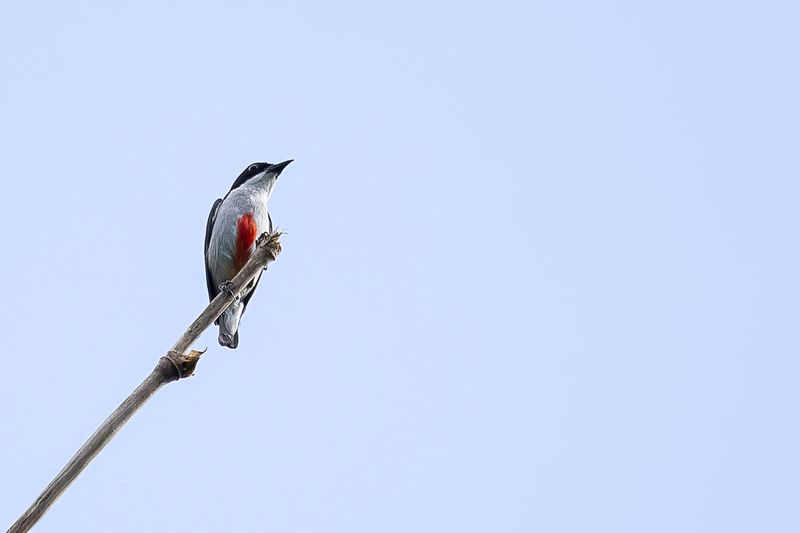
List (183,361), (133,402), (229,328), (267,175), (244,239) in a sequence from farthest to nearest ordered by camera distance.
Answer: (267,175) < (244,239) < (229,328) < (183,361) < (133,402)

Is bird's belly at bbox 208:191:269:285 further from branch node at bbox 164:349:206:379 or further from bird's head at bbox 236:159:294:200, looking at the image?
branch node at bbox 164:349:206:379

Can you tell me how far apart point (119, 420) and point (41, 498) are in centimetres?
39

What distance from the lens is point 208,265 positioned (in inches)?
376

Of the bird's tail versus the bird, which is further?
the bird

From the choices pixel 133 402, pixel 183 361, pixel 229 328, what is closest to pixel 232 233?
pixel 229 328

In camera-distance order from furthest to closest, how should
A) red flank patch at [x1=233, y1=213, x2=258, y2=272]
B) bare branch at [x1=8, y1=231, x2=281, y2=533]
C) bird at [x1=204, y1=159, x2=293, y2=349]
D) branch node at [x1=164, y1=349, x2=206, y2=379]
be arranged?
red flank patch at [x1=233, y1=213, x2=258, y2=272] → bird at [x1=204, y1=159, x2=293, y2=349] → branch node at [x1=164, y1=349, x2=206, y2=379] → bare branch at [x1=8, y1=231, x2=281, y2=533]

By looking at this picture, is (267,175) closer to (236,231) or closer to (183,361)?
(236,231)

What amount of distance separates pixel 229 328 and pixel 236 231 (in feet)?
3.51

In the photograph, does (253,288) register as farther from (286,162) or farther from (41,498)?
(41,498)

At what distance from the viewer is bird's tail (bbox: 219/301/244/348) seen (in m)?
8.42

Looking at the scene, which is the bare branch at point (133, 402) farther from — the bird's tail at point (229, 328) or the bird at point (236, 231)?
the bird at point (236, 231)

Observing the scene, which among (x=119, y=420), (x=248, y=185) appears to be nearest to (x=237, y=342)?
(x=248, y=185)

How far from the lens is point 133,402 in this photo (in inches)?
136

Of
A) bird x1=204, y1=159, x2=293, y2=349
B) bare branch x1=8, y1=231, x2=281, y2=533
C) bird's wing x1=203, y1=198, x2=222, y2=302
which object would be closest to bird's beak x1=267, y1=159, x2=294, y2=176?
bird x1=204, y1=159, x2=293, y2=349
